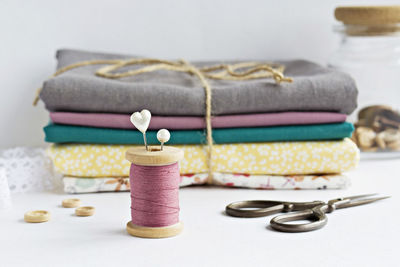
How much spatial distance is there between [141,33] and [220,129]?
451 mm

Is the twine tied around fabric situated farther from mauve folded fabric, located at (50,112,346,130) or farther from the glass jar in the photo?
the glass jar

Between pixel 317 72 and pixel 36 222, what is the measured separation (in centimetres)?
62

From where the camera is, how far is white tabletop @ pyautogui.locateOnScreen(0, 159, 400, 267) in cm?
68

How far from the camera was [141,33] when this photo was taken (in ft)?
4.46

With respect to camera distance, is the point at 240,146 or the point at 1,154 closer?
the point at 240,146

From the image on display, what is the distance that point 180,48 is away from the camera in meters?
1.38

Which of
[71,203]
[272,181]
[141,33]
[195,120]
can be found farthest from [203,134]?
[141,33]

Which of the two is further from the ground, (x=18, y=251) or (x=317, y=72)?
(x=317, y=72)

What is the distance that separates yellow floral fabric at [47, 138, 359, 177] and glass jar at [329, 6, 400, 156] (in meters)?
A: 0.25

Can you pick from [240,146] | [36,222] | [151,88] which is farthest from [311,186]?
[36,222]

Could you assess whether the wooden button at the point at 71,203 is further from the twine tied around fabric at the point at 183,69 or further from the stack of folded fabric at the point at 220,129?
the twine tied around fabric at the point at 183,69

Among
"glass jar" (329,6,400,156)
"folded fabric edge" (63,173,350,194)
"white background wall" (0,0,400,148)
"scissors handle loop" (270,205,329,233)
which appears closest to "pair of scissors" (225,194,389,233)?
"scissors handle loop" (270,205,329,233)

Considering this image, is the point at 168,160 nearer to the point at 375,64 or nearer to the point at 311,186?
the point at 311,186

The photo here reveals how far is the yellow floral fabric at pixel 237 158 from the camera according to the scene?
1.00 m
